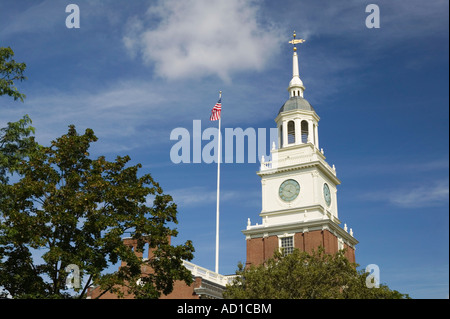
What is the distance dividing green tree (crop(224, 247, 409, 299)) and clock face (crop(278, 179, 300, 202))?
64.8 ft

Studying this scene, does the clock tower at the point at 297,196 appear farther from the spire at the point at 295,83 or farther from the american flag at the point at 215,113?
the american flag at the point at 215,113

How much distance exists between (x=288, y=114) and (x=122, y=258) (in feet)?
123

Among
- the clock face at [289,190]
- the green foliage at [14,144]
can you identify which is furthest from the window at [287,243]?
the green foliage at [14,144]

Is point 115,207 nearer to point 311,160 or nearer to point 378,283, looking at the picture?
point 378,283

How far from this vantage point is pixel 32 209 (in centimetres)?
2688

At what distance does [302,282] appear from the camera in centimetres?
3297

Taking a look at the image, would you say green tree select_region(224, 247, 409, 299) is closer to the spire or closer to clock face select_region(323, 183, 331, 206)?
clock face select_region(323, 183, 331, 206)

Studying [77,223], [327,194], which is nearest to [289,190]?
[327,194]

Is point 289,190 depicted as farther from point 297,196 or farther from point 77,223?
point 77,223

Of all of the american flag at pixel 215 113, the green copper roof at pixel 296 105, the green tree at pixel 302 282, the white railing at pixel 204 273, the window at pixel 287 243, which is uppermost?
the green copper roof at pixel 296 105

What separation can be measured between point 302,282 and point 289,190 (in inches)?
926

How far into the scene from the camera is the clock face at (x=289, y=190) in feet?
182

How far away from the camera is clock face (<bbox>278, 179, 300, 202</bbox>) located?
182 ft
